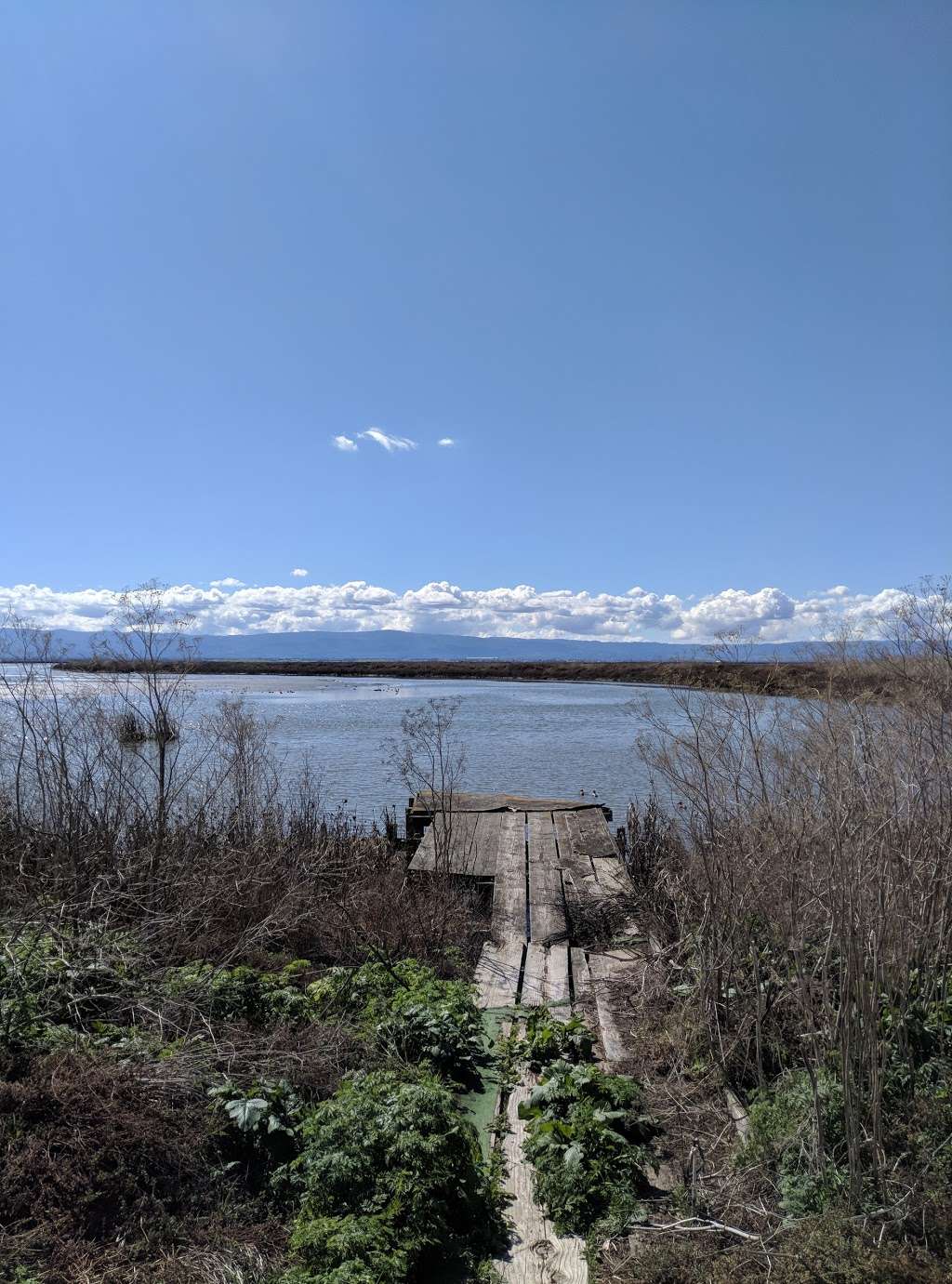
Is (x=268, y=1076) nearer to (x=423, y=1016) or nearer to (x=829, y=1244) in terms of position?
(x=423, y=1016)

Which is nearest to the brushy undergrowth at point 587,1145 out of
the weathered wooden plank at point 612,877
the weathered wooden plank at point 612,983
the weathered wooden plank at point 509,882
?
the weathered wooden plank at point 612,983

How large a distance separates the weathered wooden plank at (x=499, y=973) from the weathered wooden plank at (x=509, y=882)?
327 millimetres

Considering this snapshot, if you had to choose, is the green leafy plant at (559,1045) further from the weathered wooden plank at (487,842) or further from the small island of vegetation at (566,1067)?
the weathered wooden plank at (487,842)

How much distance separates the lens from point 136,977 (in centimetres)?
594

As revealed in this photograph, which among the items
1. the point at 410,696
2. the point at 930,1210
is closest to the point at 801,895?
the point at 930,1210

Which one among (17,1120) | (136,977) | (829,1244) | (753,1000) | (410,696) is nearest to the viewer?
(829,1244)

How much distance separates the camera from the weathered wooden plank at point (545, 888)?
923cm

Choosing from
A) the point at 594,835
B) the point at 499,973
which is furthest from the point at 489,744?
the point at 499,973

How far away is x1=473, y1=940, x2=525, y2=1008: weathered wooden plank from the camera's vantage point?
7.32 m

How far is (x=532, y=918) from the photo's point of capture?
9.64m

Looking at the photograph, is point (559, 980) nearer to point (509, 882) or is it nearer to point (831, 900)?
point (509, 882)

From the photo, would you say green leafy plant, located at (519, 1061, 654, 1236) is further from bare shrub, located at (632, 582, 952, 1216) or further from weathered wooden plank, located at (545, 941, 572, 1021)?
weathered wooden plank, located at (545, 941, 572, 1021)

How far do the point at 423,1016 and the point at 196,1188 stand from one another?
81.4 inches

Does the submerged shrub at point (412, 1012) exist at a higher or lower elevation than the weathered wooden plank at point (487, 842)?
higher
